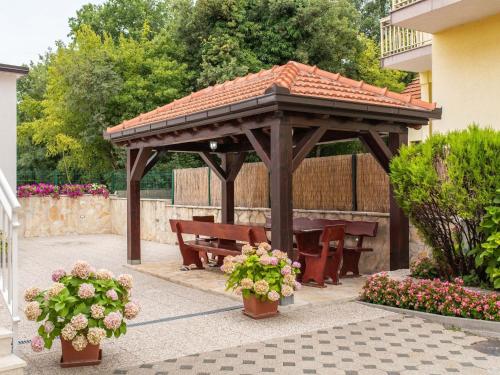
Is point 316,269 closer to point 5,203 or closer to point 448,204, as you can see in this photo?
point 448,204

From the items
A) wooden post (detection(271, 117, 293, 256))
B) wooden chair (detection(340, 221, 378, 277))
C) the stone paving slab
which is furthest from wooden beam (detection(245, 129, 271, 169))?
wooden chair (detection(340, 221, 378, 277))

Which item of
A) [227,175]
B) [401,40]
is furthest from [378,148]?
[401,40]

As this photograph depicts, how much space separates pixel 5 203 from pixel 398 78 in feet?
94.8

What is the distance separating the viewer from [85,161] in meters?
27.8

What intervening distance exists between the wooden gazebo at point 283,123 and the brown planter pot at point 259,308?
888mm

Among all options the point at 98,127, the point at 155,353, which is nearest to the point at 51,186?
the point at 98,127

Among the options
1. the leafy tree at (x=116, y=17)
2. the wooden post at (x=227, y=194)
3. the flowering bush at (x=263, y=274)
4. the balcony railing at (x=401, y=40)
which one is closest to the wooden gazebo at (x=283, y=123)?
the flowering bush at (x=263, y=274)

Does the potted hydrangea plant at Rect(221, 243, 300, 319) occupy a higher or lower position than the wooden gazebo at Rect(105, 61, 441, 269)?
lower

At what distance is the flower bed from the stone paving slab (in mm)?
14837

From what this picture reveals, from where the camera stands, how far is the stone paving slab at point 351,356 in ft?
15.6

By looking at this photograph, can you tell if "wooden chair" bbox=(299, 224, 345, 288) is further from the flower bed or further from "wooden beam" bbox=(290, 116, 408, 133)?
the flower bed

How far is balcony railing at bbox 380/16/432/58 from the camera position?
13789 mm

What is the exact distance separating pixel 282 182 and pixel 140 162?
15.2 feet

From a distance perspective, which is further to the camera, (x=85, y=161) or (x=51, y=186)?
(x=85, y=161)
